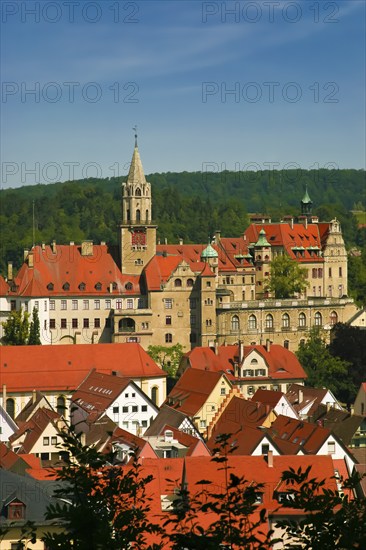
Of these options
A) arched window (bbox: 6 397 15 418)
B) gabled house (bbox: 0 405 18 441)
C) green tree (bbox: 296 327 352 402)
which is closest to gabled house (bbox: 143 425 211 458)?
gabled house (bbox: 0 405 18 441)

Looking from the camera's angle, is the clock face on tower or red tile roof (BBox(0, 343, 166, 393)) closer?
red tile roof (BBox(0, 343, 166, 393))

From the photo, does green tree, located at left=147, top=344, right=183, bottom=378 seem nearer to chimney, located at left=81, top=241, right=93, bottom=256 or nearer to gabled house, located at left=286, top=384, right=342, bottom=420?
chimney, located at left=81, top=241, right=93, bottom=256

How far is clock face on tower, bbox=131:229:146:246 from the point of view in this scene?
3000 inches

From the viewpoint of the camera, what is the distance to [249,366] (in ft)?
228

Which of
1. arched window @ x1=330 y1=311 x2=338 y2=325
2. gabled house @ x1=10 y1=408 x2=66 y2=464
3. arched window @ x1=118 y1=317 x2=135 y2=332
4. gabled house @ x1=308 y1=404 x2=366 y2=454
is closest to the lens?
gabled house @ x1=10 y1=408 x2=66 y2=464

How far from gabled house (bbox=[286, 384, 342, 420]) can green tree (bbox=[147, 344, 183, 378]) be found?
27.3 feet

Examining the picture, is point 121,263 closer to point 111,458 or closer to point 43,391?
point 43,391

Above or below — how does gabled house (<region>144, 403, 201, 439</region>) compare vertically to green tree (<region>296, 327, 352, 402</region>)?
below

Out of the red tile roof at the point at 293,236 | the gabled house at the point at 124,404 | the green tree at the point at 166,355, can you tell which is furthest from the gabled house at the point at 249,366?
the red tile roof at the point at 293,236

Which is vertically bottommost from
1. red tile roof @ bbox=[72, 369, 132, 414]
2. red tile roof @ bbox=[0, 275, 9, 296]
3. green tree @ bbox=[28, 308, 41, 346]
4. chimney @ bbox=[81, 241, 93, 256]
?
red tile roof @ bbox=[72, 369, 132, 414]

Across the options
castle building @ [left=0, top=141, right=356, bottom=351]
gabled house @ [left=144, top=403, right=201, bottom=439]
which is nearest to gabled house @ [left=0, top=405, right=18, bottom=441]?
gabled house @ [left=144, top=403, right=201, bottom=439]

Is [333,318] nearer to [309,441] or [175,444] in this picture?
[309,441]

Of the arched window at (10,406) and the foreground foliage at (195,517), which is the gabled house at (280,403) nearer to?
the arched window at (10,406)

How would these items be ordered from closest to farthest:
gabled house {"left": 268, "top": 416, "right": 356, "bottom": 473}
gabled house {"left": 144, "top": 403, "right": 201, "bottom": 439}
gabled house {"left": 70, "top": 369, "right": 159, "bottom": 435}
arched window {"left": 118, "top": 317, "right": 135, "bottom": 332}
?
gabled house {"left": 268, "top": 416, "right": 356, "bottom": 473} → gabled house {"left": 144, "top": 403, "right": 201, "bottom": 439} → gabled house {"left": 70, "top": 369, "right": 159, "bottom": 435} → arched window {"left": 118, "top": 317, "right": 135, "bottom": 332}
